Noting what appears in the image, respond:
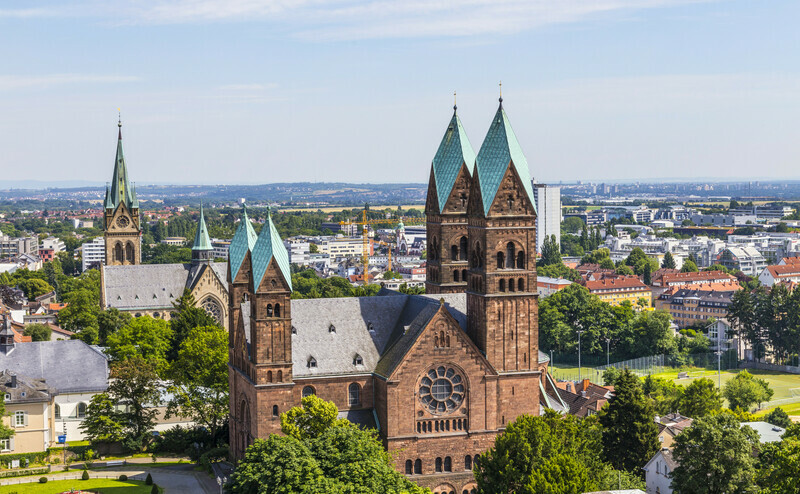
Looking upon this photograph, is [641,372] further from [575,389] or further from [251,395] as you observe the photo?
[251,395]

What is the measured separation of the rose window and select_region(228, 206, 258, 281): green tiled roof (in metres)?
19.0

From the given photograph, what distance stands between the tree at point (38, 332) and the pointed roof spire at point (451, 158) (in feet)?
264

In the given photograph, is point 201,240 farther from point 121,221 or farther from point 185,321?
point 185,321

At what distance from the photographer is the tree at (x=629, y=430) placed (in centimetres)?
9275

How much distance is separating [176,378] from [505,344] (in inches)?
1513

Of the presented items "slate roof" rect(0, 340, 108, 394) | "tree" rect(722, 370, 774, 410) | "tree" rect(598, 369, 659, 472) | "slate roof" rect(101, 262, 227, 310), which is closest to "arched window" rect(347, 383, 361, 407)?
"tree" rect(598, 369, 659, 472)

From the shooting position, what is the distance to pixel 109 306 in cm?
15925

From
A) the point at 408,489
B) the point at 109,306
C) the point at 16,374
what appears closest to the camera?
the point at 408,489

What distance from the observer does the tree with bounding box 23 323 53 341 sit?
516 feet

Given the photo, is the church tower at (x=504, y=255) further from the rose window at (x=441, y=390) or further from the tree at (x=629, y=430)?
the tree at (x=629, y=430)

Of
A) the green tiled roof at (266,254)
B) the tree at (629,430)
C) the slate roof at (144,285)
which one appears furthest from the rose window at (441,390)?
the slate roof at (144,285)

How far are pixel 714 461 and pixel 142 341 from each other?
8076 cm

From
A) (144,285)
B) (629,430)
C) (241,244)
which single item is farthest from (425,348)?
(144,285)

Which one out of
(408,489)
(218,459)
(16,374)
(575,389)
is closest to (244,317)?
(218,459)
